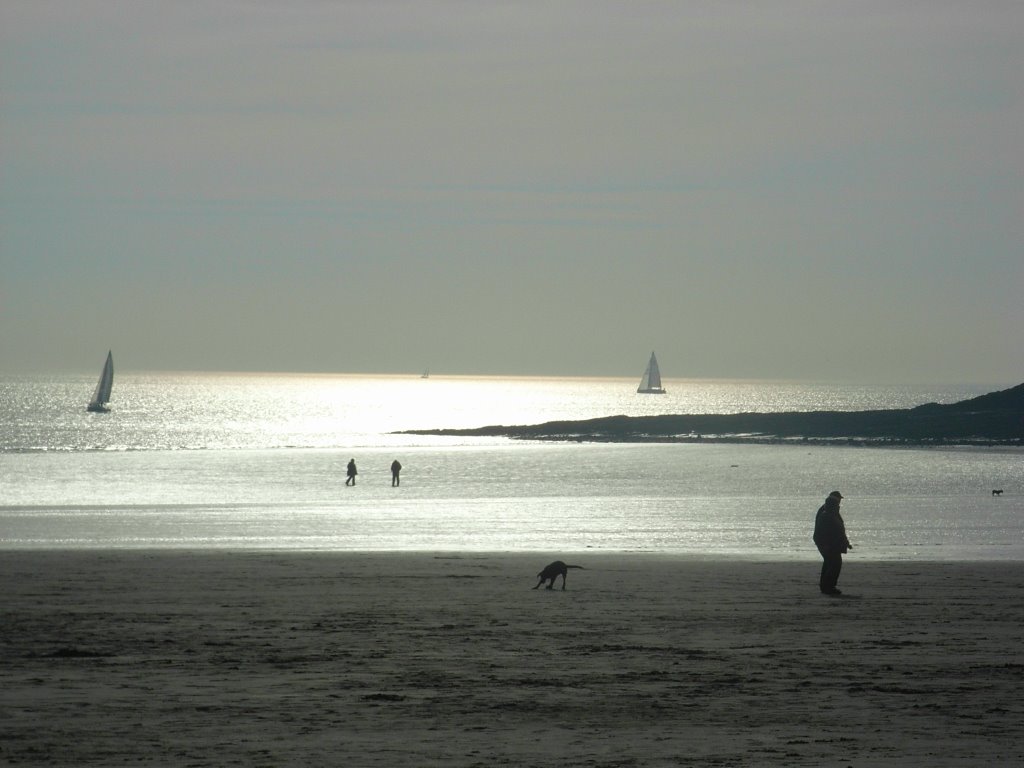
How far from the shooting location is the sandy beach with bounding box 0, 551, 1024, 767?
30.7 feet

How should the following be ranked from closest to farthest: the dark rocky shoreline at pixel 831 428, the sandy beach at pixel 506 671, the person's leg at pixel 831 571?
the sandy beach at pixel 506 671, the person's leg at pixel 831 571, the dark rocky shoreline at pixel 831 428

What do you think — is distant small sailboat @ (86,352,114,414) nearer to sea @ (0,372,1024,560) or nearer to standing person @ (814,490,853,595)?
sea @ (0,372,1024,560)

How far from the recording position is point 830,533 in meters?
18.8

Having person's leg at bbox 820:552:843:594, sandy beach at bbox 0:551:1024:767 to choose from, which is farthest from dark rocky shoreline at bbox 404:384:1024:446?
sandy beach at bbox 0:551:1024:767

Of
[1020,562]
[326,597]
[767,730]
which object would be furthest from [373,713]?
[1020,562]

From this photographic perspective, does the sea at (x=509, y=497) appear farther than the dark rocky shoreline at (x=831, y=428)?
No

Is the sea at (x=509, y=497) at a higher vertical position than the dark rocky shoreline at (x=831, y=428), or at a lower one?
lower

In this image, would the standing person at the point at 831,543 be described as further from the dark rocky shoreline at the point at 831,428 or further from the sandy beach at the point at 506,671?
the dark rocky shoreline at the point at 831,428

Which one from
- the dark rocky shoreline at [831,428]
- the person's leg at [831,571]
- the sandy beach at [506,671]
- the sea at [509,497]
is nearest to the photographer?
the sandy beach at [506,671]

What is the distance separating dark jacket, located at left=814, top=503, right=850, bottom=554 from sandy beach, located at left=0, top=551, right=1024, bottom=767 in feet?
2.23

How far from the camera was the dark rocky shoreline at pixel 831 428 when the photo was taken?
105m

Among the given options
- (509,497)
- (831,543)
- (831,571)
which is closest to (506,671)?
(831,571)

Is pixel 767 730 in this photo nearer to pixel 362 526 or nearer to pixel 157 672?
pixel 157 672

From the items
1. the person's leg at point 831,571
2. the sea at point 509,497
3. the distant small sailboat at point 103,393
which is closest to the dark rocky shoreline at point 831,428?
the sea at point 509,497
